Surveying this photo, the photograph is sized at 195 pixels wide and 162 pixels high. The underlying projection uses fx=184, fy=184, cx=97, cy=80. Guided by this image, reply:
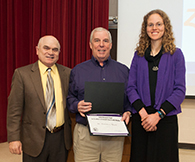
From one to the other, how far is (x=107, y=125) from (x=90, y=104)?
0.23m

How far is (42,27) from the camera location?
347cm

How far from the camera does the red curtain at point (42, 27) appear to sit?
3.27 m

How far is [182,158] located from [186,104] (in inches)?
33.8

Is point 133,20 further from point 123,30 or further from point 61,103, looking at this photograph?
point 61,103

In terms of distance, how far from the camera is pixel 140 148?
1.54m

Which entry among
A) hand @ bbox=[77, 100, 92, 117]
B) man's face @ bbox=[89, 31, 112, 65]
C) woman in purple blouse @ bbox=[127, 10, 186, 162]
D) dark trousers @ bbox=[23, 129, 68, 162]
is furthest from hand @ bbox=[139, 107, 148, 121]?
dark trousers @ bbox=[23, 129, 68, 162]

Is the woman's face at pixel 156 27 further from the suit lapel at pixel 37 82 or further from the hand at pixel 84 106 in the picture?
→ the suit lapel at pixel 37 82

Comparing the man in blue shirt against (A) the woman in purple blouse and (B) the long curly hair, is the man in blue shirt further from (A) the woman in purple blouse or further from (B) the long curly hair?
(B) the long curly hair

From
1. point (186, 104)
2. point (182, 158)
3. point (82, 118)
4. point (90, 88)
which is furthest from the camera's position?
point (186, 104)

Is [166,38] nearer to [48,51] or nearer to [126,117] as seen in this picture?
[126,117]

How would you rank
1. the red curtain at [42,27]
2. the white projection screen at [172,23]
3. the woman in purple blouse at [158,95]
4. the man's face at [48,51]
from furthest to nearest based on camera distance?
1. the red curtain at [42,27]
2. the white projection screen at [172,23]
3. the man's face at [48,51]
4. the woman in purple blouse at [158,95]

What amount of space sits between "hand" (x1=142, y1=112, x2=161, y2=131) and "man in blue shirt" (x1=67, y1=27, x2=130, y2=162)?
0.53 ft

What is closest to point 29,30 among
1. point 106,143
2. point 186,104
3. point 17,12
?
point 17,12

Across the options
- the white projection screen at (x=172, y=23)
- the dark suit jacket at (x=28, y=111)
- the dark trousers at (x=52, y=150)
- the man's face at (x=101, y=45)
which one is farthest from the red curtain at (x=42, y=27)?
the dark trousers at (x=52, y=150)
